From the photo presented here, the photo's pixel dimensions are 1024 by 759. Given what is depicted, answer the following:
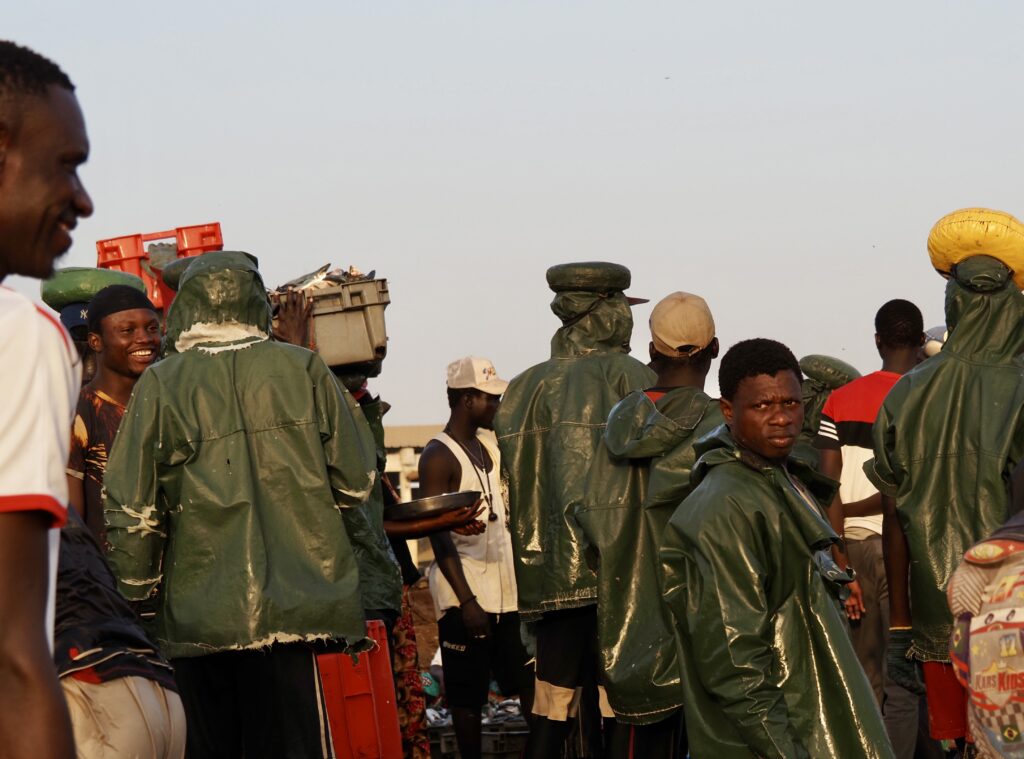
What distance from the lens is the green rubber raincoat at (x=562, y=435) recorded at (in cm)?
805

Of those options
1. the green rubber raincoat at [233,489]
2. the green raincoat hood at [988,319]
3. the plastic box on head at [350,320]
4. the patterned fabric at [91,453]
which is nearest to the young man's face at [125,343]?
the patterned fabric at [91,453]

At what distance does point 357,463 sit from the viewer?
657 cm

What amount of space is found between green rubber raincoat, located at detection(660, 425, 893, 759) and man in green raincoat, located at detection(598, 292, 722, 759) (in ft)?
5.04

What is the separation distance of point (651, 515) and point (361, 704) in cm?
153

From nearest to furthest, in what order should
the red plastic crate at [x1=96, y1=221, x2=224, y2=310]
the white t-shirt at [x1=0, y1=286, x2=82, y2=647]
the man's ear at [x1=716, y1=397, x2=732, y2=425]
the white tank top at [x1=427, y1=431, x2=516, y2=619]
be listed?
the white t-shirt at [x1=0, y1=286, x2=82, y2=647]
the man's ear at [x1=716, y1=397, x2=732, y2=425]
the red plastic crate at [x1=96, y1=221, x2=224, y2=310]
the white tank top at [x1=427, y1=431, x2=516, y2=619]

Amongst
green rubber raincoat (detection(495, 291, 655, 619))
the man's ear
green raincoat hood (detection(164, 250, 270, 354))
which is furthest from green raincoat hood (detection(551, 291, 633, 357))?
the man's ear

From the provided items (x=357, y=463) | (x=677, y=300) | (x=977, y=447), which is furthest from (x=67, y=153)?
(x=977, y=447)

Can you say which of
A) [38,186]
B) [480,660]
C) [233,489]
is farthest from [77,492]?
[38,186]

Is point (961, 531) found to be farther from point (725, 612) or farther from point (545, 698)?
point (725, 612)

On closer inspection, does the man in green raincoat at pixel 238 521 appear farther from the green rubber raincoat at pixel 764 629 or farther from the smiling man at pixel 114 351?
the green rubber raincoat at pixel 764 629

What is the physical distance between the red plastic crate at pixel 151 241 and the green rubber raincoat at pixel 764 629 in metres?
4.63

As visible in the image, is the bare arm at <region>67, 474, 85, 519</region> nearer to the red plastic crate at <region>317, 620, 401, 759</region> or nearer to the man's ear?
the red plastic crate at <region>317, 620, 401, 759</region>

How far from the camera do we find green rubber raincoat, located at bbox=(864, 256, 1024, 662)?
24.7ft

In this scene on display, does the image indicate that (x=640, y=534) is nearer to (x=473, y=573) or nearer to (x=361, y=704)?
(x=361, y=704)
